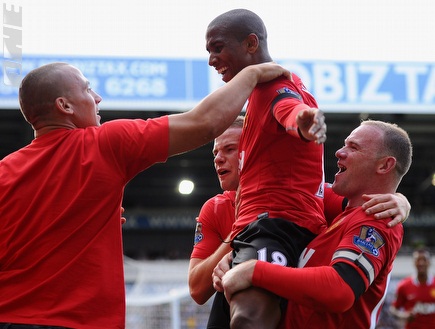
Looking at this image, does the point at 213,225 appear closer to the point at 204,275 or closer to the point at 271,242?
the point at 204,275

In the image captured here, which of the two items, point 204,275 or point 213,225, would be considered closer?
point 204,275

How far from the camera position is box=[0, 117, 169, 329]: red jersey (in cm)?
297

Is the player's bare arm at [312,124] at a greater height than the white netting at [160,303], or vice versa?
the player's bare arm at [312,124]

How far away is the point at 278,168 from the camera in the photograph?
11.4 ft

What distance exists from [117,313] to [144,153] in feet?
2.25

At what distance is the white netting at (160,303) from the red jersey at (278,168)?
9219 millimetres

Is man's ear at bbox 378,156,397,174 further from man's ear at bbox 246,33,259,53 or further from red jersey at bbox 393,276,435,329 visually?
red jersey at bbox 393,276,435,329

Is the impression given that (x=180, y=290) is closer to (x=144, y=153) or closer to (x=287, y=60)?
(x=287, y=60)

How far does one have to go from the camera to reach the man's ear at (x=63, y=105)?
3.27m

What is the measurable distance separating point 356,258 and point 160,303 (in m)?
9.88

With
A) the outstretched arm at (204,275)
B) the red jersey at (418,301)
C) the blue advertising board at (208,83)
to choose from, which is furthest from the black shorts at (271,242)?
the blue advertising board at (208,83)

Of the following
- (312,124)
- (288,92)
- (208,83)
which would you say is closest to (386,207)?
(288,92)

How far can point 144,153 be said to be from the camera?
10.2ft

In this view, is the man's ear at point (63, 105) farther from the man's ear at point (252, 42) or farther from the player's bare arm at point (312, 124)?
the player's bare arm at point (312, 124)
